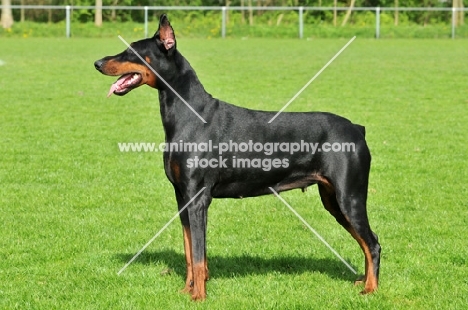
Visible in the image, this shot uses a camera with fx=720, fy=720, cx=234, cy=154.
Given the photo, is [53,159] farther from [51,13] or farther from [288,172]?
[51,13]

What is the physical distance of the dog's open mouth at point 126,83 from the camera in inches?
220

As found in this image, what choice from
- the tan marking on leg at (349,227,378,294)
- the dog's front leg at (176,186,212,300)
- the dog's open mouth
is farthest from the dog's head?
the tan marking on leg at (349,227,378,294)

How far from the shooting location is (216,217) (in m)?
8.25

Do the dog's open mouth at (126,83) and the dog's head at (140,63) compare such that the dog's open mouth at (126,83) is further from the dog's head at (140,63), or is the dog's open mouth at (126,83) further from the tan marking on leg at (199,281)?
the tan marking on leg at (199,281)

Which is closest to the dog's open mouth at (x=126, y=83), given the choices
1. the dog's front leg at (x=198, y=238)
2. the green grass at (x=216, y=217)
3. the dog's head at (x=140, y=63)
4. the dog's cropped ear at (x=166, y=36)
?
the dog's head at (x=140, y=63)

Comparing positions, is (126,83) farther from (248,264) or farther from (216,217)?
(216,217)

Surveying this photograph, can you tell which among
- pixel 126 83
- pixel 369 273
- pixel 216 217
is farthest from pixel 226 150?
pixel 216 217

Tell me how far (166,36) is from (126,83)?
0.49 metres

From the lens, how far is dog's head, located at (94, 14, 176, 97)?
557cm

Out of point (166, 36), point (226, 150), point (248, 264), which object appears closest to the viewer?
point (166, 36)

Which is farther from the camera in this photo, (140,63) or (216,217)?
(216,217)

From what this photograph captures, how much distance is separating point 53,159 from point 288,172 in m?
6.31

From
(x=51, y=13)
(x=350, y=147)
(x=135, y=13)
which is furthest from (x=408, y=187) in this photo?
(x=51, y=13)

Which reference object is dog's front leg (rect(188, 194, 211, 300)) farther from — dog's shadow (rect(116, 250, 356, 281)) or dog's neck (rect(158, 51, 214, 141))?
dog's shadow (rect(116, 250, 356, 281))
